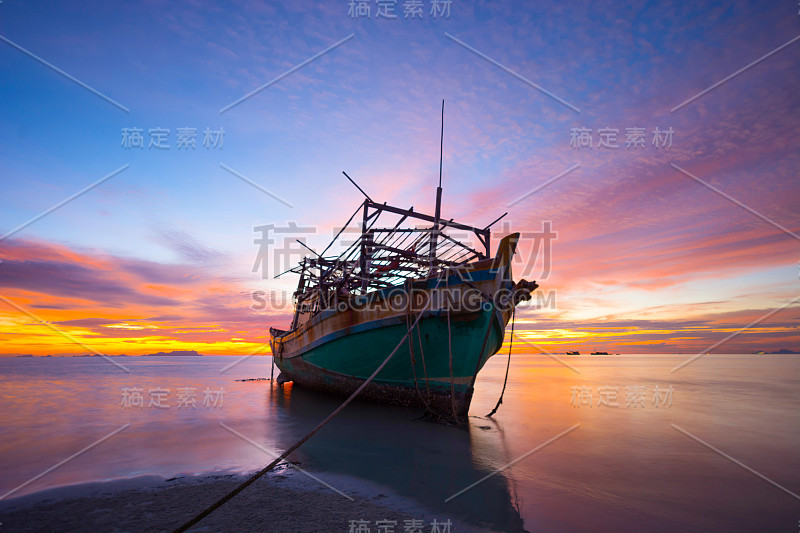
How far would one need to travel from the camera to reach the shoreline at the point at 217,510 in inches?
178

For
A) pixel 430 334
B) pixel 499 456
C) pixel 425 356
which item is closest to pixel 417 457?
pixel 499 456

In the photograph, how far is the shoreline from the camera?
14.8 feet

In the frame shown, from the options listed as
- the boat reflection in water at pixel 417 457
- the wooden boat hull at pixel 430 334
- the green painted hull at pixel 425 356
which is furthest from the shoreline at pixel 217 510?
the green painted hull at pixel 425 356

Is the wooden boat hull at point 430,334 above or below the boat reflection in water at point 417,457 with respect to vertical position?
above

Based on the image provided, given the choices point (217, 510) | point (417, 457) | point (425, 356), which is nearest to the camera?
point (217, 510)

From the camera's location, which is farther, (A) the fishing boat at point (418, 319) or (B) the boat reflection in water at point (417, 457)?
(A) the fishing boat at point (418, 319)

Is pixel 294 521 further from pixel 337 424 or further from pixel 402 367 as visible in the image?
pixel 402 367

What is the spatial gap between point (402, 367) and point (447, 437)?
2904 mm

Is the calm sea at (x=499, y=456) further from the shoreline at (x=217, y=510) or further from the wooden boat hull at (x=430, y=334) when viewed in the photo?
the wooden boat hull at (x=430, y=334)

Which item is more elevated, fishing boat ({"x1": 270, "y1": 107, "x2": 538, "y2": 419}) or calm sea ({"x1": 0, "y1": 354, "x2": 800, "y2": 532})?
fishing boat ({"x1": 270, "y1": 107, "x2": 538, "y2": 419})

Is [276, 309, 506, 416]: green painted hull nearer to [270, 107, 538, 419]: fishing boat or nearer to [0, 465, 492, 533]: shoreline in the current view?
[270, 107, 538, 419]: fishing boat

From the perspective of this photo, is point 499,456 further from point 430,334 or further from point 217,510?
point 217,510

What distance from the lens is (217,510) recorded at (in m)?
4.95

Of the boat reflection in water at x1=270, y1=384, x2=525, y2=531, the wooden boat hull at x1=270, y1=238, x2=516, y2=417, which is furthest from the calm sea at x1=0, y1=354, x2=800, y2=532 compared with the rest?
the wooden boat hull at x1=270, y1=238, x2=516, y2=417
